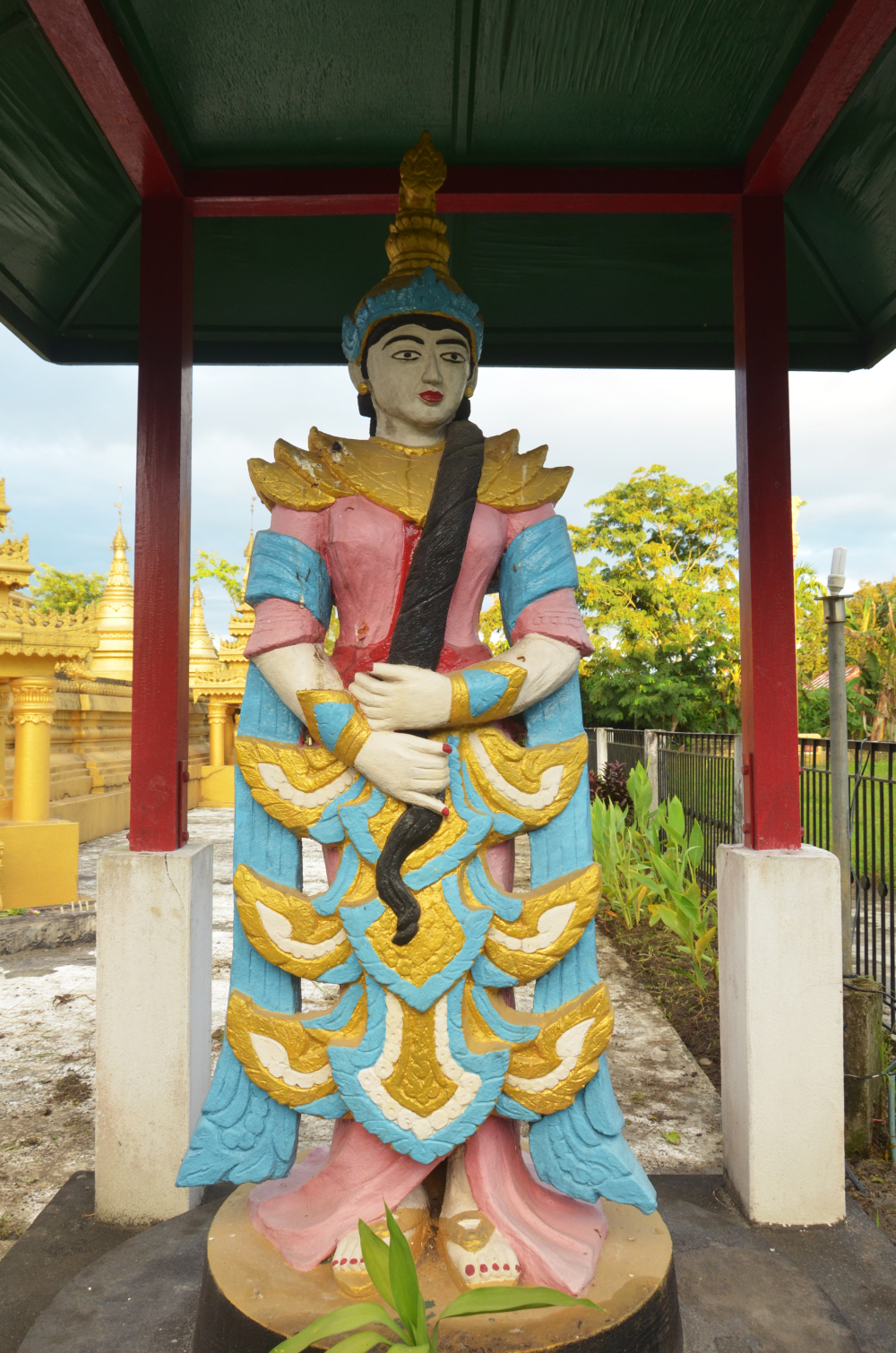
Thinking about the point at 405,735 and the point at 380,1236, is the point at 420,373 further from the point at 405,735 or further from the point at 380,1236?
the point at 380,1236

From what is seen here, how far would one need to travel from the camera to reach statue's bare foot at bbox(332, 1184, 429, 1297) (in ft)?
5.45

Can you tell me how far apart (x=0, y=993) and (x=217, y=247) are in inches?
169

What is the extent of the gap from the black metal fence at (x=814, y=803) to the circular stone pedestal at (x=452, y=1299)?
2262mm

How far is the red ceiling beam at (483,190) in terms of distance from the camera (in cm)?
267

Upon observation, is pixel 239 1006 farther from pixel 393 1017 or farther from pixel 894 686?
pixel 894 686

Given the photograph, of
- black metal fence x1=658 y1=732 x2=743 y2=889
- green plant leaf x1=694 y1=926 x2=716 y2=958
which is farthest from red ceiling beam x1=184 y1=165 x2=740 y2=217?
black metal fence x1=658 y1=732 x2=743 y2=889

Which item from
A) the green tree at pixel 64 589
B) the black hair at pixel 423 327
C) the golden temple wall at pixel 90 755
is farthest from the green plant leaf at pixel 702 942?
the green tree at pixel 64 589

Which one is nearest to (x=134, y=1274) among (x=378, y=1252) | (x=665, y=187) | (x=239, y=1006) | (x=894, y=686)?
(x=239, y=1006)

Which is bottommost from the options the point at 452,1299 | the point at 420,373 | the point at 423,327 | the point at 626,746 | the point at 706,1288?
the point at 706,1288

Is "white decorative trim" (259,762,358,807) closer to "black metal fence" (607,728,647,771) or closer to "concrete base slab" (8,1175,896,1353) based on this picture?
"concrete base slab" (8,1175,896,1353)

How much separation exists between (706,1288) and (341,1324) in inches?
43.9

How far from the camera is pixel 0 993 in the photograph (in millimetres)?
5035

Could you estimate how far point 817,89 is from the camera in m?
2.24

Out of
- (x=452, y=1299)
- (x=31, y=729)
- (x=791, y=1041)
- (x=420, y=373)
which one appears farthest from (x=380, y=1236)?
(x=31, y=729)
